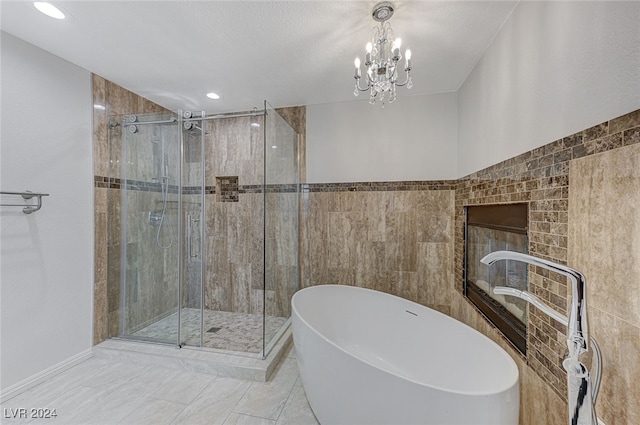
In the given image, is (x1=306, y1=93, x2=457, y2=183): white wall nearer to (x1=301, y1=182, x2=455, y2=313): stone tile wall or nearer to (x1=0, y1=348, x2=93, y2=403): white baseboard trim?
(x1=301, y1=182, x2=455, y2=313): stone tile wall

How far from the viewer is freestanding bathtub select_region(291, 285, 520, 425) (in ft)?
3.55

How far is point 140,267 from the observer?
2691 millimetres

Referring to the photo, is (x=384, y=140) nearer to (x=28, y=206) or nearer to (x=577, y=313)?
(x=577, y=313)

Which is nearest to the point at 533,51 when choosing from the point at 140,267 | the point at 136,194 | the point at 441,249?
the point at 441,249

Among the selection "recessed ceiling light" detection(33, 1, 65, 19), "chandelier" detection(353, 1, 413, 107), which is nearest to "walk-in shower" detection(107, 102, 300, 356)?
"recessed ceiling light" detection(33, 1, 65, 19)

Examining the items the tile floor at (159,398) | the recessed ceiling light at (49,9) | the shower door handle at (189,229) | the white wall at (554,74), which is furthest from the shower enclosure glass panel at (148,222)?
the white wall at (554,74)

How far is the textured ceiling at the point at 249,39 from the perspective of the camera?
1566mm

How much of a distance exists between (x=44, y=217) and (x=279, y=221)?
72.8 inches

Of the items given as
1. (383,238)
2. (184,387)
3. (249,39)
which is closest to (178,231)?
(184,387)

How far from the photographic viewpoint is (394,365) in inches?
82.9

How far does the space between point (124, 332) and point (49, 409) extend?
85 centimetres

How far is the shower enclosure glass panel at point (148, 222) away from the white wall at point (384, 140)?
152cm

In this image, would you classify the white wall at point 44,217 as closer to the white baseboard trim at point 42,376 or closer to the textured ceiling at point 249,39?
the white baseboard trim at point 42,376

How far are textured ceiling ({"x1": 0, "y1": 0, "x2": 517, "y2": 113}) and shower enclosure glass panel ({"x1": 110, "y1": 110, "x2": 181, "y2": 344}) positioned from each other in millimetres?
526
